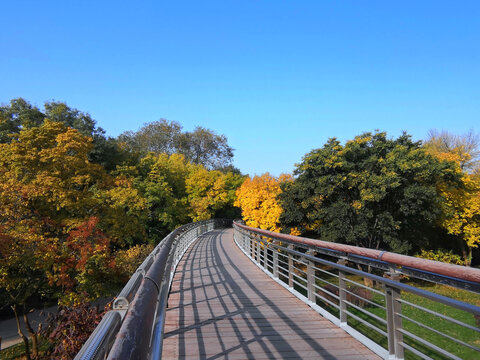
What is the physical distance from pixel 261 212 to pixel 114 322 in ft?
85.5

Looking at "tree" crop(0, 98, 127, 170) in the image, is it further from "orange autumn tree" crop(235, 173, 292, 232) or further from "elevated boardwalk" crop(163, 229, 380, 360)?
"elevated boardwalk" crop(163, 229, 380, 360)

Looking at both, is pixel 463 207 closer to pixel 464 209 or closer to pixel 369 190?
pixel 464 209

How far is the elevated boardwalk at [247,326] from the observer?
3488 mm

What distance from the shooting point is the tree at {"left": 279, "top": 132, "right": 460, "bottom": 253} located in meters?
21.2

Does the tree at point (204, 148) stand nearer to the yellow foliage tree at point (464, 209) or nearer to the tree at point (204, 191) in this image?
the tree at point (204, 191)

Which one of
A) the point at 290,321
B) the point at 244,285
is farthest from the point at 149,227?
the point at 290,321

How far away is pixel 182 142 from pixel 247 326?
54913 millimetres

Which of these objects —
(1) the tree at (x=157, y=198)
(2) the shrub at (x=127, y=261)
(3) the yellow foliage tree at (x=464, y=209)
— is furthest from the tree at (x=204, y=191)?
(3) the yellow foliage tree at (x=464, y=209)

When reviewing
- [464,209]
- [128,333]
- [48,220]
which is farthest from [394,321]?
[464,209]

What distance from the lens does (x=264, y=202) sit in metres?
27.0

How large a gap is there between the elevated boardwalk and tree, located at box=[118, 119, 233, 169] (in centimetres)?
4730

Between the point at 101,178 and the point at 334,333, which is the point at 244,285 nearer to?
the point at 334,333

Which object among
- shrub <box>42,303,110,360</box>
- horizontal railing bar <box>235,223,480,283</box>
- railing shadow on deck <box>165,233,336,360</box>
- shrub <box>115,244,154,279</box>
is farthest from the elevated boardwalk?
shrub <box>115,244,154,279</box>

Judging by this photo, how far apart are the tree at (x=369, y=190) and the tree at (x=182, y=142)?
34407 millimetres
